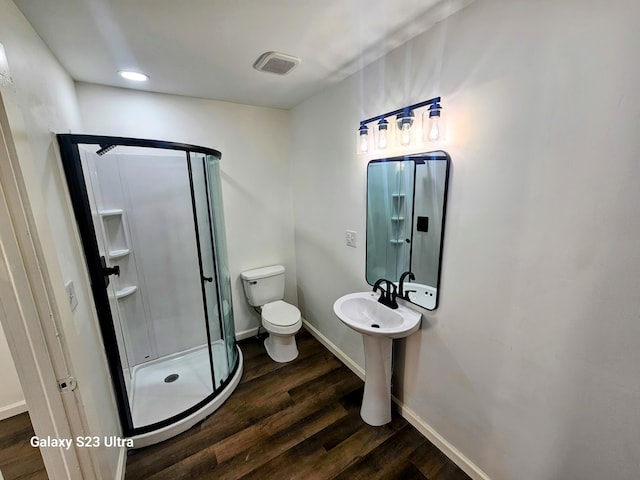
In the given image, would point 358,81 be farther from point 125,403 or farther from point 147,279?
point 125,403

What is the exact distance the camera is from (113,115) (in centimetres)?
199

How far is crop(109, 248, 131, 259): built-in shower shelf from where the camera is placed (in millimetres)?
2008

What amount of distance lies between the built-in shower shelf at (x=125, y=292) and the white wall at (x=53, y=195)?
72 cm

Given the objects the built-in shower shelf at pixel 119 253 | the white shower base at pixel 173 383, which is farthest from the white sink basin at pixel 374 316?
the built-in shower shelf at pixel 119 253

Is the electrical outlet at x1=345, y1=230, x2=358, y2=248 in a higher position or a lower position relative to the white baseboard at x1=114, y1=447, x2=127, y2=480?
higher

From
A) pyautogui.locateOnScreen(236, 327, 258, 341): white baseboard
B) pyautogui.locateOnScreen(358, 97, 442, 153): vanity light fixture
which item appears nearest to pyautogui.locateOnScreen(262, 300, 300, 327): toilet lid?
pyautogui.locateOnScreen(236, 327, 258, 341): white baseboard

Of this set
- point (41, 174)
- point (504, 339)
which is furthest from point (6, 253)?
point (504, 339)

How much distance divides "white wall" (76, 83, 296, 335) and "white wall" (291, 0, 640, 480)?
4.48ft

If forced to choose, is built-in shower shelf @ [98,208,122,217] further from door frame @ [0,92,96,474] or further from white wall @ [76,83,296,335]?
door frame @ [0,92,96,474]

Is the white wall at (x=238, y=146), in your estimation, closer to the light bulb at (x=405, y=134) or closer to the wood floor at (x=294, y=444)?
Result: the wood floor at (x=294, y=444)

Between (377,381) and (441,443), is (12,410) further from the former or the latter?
(441,443)

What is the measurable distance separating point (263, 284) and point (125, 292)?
1.14 meters

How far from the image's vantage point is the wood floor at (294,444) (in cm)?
150

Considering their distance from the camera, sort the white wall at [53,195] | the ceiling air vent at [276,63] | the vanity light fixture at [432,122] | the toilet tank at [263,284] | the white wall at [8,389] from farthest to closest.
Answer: the toilet tank at [263,284] → the white wall at [8,389] → the ceiling air vent at [276,63] → the vanity light fixture at [432,122] → the white wall at [53,195]
